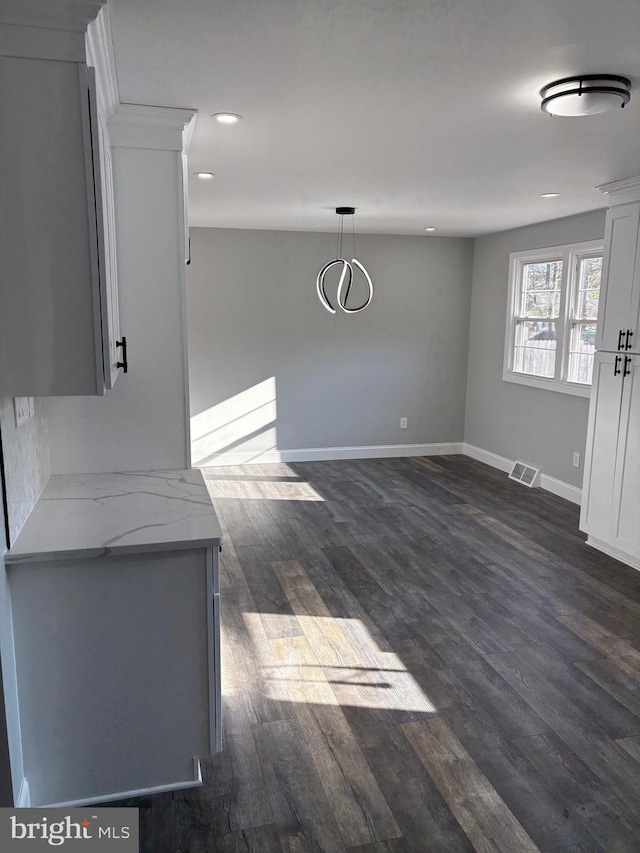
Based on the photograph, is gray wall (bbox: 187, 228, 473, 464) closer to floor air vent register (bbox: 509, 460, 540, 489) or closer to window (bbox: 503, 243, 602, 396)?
window (bbox: 503, 243, 602, 396)

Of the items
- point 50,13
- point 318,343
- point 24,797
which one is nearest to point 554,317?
point 318,343

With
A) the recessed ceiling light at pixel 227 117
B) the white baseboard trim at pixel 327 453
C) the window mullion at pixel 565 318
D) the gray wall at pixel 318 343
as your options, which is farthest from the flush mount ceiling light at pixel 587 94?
the white baseboard trim at pixel 327 453

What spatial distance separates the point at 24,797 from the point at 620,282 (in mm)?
4080

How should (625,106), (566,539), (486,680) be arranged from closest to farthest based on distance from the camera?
(625,106), (486,680), (566,539)

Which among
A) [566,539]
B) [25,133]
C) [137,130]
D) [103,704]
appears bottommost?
[566,539]

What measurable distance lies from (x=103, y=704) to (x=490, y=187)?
11.9 ft

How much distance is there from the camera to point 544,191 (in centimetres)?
423

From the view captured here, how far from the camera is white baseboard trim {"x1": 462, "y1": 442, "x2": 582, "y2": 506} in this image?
216 inches

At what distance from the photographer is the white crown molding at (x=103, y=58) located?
66.4 inches

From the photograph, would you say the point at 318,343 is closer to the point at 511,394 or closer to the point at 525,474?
the point at 511,394

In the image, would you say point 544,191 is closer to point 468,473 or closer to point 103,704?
point 468,473

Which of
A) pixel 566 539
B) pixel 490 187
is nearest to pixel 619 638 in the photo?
pixel 566 539

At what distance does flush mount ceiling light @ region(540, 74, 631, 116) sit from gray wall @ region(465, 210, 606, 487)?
9.80 feet

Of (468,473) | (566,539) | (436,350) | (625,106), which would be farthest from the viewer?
(436,350)
